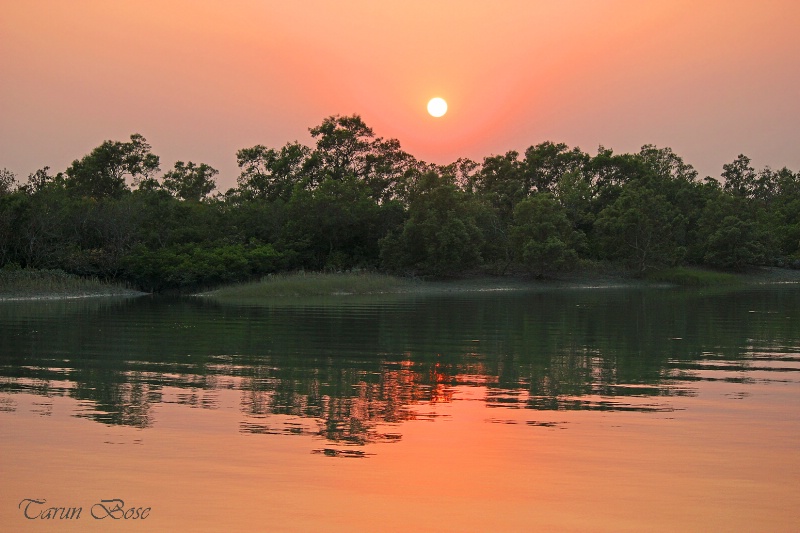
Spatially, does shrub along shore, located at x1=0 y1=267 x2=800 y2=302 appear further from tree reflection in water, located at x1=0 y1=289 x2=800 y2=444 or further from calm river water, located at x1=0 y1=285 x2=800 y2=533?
calm river water, located at x1=0 y1=285 x2=800 y2=533

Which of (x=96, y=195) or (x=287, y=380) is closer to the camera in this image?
(x=287, y=380)

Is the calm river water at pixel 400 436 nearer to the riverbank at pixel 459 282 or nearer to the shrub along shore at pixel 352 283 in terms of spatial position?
the shrub along shore at pixel 352 283

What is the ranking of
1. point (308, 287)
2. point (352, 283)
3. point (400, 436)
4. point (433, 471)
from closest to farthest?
1. point (433, 471)
2. point (400, 436)
3. point (308, 287)
4. point (352, 283)

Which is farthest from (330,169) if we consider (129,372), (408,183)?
(129,372)

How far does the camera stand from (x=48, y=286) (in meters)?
54.7

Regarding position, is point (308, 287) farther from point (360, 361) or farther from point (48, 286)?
point (360, 361)

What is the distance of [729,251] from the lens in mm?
86625

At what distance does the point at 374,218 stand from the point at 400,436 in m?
66.5

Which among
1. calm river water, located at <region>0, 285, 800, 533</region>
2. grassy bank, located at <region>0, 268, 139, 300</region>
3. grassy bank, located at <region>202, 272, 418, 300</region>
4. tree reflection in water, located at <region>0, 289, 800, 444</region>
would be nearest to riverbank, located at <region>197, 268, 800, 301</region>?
grassy bank, located at <region>202, 272, 418, 300</region>

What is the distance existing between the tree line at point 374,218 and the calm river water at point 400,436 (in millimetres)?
45034

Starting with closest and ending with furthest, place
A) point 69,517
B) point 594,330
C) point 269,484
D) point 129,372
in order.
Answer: point 69,517 → point 269,484 → point 129,372 → point 594,330

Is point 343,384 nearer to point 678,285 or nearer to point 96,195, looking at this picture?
point 678,285

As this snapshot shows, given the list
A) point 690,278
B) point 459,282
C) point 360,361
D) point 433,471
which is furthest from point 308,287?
point 433,471

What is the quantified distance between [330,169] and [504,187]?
18.2 metres
